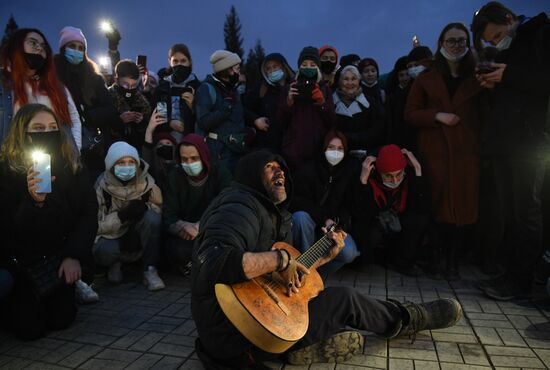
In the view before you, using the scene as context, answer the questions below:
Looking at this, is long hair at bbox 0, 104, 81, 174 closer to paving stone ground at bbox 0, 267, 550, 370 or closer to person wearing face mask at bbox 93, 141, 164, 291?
person wearing face mask at bbox 93, 141, 164, 291

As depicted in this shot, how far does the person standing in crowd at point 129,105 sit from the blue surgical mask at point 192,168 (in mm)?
1390

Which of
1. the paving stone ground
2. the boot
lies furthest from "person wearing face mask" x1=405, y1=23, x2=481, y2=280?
the boot

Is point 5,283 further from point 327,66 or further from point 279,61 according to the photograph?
point 327,66

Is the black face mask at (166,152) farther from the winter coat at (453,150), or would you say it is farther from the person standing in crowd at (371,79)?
the winter coat at (453,150)

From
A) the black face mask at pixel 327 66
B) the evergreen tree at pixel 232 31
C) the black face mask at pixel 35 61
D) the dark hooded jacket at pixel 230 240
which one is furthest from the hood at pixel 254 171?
the evergreen tree at pixel 232 31

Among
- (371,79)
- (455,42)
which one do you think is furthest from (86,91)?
(455,42)

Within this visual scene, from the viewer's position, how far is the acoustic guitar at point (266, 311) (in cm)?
211

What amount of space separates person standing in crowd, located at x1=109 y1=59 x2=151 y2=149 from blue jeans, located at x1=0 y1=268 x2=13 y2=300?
2.59m

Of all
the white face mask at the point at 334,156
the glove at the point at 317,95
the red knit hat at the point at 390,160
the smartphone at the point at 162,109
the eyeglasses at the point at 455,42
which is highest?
the eyeglasses at the point at 455,42

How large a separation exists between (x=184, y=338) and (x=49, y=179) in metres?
1.64

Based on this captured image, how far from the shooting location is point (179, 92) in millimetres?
5680

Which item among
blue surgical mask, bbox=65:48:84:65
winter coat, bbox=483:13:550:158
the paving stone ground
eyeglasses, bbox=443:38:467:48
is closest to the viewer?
the paving stone ground

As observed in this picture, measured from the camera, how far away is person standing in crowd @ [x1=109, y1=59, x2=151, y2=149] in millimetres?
5516

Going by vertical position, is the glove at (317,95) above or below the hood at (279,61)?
below
